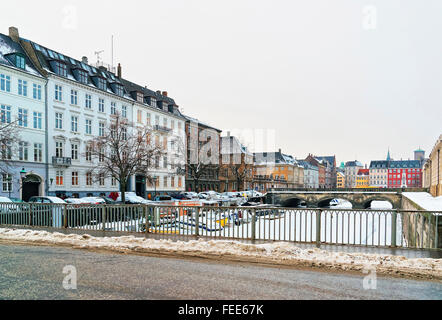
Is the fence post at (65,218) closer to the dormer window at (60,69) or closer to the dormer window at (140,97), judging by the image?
→ the dormer window at (60,69)

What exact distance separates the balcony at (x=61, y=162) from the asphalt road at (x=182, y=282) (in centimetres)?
2942

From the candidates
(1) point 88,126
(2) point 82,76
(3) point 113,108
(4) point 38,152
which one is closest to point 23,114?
(4) point 38,152

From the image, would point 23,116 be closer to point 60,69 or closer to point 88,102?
point 60,69

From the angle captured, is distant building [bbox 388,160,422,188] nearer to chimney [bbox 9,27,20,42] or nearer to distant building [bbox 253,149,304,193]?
distant building [bbox 253,149,304,193]

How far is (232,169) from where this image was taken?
74.0 meters


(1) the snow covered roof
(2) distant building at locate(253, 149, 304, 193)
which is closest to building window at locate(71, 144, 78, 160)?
(1) the snow covered roof

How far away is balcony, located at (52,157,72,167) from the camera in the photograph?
35.5m

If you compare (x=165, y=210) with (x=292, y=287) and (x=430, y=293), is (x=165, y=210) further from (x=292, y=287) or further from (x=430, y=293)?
(x=430, y=293)

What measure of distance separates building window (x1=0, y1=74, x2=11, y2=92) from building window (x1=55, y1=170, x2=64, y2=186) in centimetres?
945

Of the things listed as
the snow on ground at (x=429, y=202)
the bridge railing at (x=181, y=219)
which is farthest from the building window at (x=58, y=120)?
the snow on ground at (x=429, y=202)

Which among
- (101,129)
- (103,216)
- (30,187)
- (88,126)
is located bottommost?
(30,187)

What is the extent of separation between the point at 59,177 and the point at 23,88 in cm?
971

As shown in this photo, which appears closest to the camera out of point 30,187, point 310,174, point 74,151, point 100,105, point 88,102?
point 30,187

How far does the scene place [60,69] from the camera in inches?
1489
